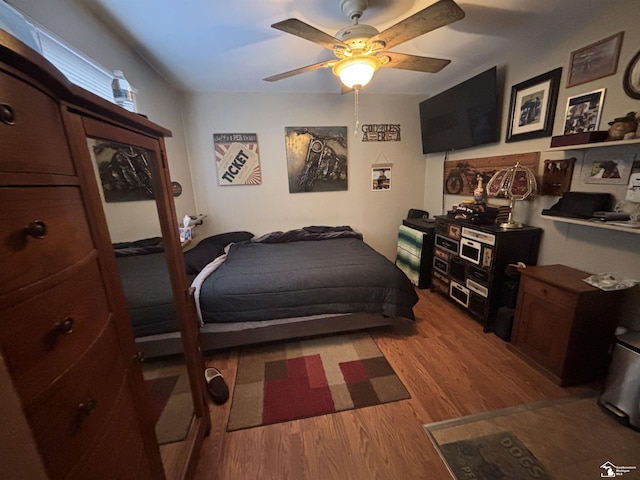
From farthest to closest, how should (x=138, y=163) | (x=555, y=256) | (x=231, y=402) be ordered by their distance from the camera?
(x=555, y=256) → (x=231, y=402) → (x=138, y=163)

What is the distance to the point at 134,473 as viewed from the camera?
0.76 meters

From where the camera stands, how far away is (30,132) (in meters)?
0.50

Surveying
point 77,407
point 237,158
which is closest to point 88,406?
point 77,407

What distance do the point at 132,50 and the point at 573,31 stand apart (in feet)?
11.5

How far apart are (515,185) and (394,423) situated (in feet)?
7.34

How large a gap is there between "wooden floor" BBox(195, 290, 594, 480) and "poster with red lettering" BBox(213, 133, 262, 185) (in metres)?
2.21

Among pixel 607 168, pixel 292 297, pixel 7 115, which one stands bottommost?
pixel 292 297

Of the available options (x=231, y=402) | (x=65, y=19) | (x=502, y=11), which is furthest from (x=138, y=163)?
(x=502, y=11)

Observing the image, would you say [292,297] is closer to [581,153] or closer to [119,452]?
[119,452]

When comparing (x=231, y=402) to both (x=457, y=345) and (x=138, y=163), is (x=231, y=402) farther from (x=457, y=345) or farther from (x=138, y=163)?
(x=457, y=345)

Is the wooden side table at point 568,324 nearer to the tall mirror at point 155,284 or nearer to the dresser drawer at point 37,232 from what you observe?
the tall mirror at point 155,284

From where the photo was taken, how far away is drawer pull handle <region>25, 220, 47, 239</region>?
468mm

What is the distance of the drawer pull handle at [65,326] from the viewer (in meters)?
0.52

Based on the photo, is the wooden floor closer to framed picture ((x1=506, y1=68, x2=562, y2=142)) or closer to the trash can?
the trash can
